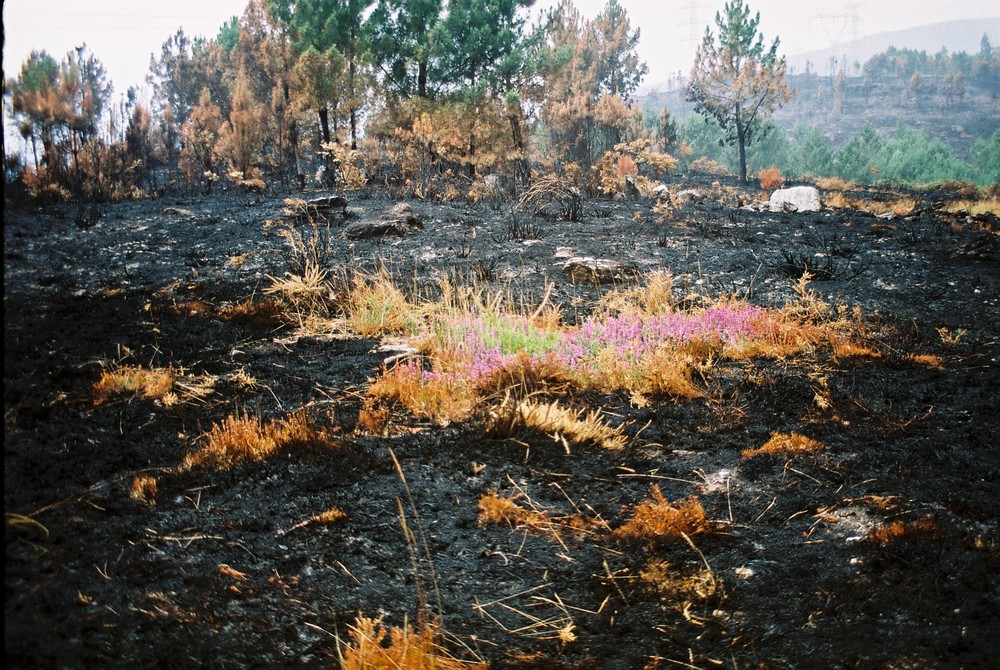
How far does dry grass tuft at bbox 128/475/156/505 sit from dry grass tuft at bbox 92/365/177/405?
0.59m

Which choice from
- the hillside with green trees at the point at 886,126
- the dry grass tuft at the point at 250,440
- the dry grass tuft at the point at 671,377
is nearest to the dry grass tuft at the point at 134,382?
the dry grass tuft at the point at 250,440

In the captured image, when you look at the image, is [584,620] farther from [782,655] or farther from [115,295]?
Answer: [115,295]

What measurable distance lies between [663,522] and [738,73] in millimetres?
→ 28690

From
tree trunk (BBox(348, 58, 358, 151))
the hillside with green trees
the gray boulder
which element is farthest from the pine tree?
the gray boulder

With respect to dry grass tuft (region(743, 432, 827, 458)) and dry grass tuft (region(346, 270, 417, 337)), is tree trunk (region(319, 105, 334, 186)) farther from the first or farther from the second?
dry grass tuft (region(743, 432, 827, 458))

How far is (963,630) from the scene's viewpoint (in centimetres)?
134

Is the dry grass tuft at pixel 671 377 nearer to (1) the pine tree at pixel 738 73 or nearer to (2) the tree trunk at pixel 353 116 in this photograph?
(2) the tree trunk at pixel 353 116

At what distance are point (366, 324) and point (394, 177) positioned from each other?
10.1 metres

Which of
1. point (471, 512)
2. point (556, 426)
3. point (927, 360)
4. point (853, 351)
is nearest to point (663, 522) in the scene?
point (471, 512)

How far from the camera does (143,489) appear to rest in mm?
1829

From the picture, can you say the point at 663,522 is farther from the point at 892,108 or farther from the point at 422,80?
the point at 892,108

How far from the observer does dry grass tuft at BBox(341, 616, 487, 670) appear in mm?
1229

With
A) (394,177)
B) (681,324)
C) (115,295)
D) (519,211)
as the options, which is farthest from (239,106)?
(681,324)

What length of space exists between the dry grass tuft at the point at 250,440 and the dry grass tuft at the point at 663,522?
1270mm
